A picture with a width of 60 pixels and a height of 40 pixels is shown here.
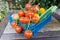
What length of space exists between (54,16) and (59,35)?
57cm

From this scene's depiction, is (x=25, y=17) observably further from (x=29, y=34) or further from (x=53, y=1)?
(x=53, y=1)

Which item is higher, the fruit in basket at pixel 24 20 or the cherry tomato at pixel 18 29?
the fruit in basket at pixel 24 20

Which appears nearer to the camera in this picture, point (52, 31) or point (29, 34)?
point (29, 34)

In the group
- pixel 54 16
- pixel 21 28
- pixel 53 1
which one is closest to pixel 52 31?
pixel 21 28

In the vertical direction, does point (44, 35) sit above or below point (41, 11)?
below

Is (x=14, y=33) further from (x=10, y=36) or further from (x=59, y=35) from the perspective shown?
(x=59, y=35)

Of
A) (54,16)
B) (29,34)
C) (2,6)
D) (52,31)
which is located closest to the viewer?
(29,34)

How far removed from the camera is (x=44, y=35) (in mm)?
1329

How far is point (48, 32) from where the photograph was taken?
1.38 metres

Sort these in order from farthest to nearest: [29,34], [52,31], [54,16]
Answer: [54,16]
[52,31]
[29,34]

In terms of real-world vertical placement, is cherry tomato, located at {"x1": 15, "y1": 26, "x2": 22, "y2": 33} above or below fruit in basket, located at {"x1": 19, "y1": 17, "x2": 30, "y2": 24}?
below

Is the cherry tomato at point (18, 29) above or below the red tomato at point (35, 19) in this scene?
below

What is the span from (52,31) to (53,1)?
174 cm

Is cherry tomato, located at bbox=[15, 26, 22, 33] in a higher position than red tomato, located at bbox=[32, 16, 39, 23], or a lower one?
lower
